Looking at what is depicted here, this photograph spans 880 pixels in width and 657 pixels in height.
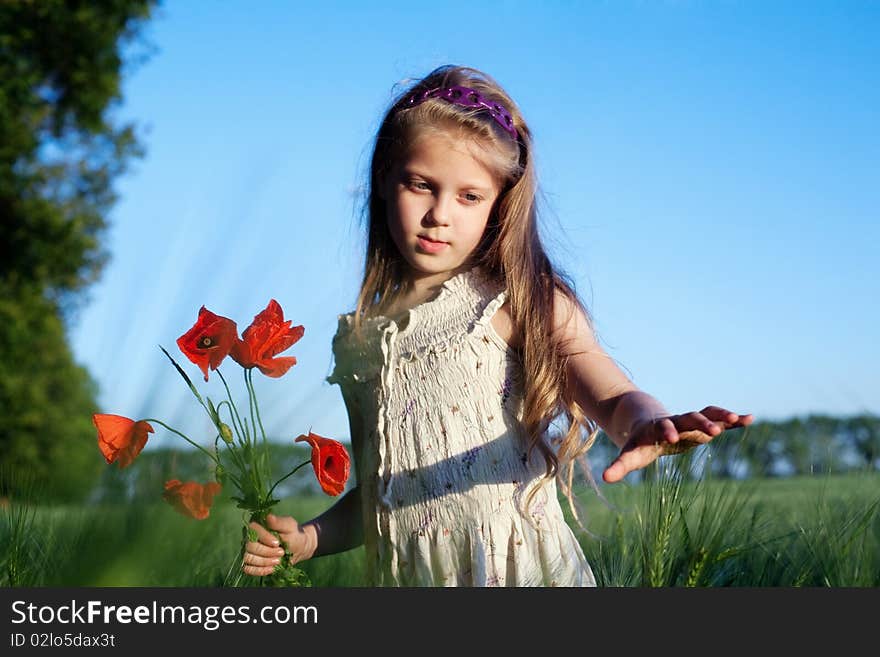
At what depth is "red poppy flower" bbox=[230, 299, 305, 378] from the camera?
92 cm

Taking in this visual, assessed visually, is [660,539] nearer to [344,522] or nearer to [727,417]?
[727,417]

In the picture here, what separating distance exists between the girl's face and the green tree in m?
5.24

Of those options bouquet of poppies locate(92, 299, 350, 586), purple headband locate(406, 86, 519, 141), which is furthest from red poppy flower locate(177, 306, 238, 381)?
purple headband locate(406, 86, 519, 141)

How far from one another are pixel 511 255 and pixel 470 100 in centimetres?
28

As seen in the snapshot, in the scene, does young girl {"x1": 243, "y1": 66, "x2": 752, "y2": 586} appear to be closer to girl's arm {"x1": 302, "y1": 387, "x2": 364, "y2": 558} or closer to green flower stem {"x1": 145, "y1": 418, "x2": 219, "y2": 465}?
girl's arm {"x1": 302, "y1": 387, "x2": 364, "y2": 558}

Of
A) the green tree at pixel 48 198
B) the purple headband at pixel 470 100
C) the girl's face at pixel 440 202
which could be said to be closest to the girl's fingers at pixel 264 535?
the girl's face at pixel 440 202

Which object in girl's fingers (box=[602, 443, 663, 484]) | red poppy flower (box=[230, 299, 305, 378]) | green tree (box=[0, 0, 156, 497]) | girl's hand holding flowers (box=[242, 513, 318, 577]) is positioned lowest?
girl's hand holding flowers (box=[242, 513, 318, 577])

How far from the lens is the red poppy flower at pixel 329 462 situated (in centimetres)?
98

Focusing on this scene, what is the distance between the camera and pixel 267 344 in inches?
37.2

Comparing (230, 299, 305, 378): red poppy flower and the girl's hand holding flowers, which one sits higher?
(230, 299, 305, 378): red poppy flower

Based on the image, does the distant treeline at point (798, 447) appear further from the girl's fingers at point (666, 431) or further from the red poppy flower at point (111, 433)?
the red poppy flower at point (111, 433)

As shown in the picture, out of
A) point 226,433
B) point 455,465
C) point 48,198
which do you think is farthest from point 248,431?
point 48,198

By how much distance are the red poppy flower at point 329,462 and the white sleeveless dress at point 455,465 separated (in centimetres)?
40

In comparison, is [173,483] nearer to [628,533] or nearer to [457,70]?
[628,533]
